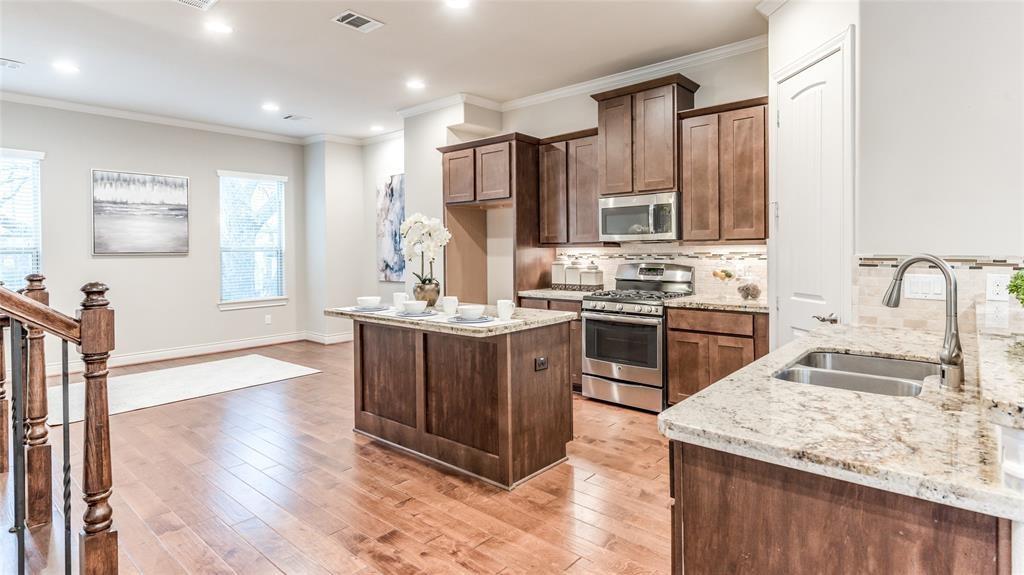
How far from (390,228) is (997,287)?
637 cm

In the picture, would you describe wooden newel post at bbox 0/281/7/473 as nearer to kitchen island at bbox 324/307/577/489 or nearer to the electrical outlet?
kitchen island at bbox 324/307/577/489

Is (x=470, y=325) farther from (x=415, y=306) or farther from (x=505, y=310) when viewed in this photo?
(x=415, y=306)

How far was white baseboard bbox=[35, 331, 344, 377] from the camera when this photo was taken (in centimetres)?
595

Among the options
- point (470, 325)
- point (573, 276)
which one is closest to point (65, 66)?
point (470, 325)

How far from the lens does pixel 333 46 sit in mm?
4215

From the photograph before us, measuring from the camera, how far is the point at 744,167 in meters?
3.88

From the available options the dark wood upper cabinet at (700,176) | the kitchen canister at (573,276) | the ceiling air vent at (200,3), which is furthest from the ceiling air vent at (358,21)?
the kitchen canister at (573,276)

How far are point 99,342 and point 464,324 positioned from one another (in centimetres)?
148

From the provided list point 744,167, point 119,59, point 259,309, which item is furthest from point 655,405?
point 259,309

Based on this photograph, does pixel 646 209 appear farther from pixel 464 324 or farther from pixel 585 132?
pixel 464 324

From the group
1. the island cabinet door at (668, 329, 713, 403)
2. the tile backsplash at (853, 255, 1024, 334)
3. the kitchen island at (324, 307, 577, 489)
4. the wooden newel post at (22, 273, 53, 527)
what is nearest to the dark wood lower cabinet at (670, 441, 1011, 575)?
the tile backsplash at (853, 255, 1024, 334)

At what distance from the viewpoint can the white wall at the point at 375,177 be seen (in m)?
7.32

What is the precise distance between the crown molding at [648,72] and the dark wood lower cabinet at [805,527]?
12.9ft

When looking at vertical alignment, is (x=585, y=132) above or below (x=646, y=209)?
above
